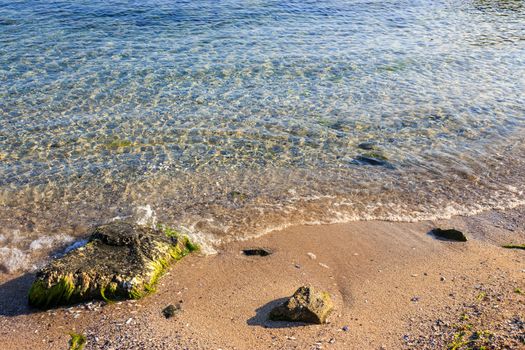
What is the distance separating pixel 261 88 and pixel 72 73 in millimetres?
5686

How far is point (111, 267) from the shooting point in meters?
7.00

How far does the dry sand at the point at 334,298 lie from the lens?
5.91 m

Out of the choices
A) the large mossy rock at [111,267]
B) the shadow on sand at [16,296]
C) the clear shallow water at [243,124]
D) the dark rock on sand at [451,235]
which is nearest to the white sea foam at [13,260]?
the clear shallow water at [243,124]

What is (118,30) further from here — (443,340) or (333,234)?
(443,340)

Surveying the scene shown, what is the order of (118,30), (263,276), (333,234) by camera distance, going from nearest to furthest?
(263,276) < (333,234) < (118,30)

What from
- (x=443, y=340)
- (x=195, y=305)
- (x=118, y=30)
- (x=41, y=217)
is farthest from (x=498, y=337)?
(x=118, y=30)

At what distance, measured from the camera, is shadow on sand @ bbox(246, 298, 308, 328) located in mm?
6160

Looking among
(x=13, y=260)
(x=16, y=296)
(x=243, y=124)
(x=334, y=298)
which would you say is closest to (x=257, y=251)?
(x=334, y=298)

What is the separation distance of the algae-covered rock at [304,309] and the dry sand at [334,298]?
0.10 metres

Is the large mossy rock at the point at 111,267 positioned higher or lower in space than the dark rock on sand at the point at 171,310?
higher

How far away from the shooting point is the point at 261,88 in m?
14.4

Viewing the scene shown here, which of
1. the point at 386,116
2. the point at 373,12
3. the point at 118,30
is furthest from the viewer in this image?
the point at 373,12

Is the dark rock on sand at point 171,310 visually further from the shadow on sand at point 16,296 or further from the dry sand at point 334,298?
the shadow on sand at point 16,296

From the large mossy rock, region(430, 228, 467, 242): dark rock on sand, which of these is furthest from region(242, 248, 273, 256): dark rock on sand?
region(430, 228, 467, 242): dark rock on sand
